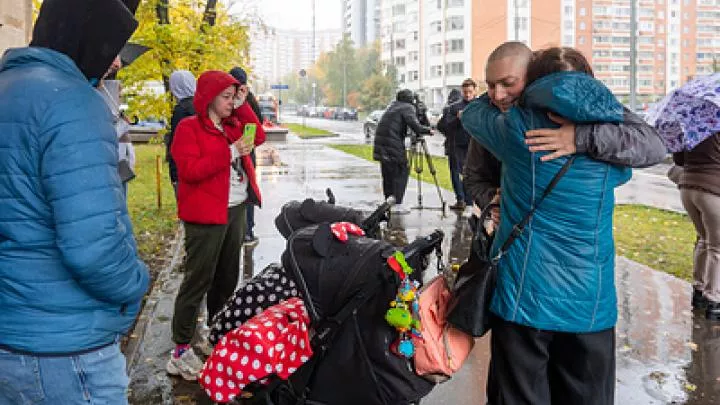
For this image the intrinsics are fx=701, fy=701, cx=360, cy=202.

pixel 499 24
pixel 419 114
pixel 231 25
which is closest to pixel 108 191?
pixel 419 114

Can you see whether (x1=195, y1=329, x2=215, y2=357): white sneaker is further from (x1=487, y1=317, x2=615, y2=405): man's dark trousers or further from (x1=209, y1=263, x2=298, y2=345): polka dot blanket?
(x1=487, y1=317, x2=615, y2=405): man's dark trousers

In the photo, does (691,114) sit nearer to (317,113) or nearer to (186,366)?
(186,366)

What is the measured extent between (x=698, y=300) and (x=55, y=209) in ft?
19.3

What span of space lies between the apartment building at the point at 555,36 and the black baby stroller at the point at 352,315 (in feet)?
290

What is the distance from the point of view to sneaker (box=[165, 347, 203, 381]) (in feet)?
15.5

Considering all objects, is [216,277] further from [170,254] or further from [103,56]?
[170,254]

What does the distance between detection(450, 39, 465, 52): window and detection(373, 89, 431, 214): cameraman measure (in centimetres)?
9250

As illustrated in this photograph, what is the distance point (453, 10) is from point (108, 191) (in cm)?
10433

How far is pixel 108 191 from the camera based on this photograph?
85.3 inches

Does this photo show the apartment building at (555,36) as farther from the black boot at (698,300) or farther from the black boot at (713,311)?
the black boot at (713,311)

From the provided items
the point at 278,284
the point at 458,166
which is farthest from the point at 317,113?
the point at 278,284

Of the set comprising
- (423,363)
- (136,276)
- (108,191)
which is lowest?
(423,363)

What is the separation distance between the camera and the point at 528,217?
2883mm

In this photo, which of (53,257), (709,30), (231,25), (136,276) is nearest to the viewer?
(53,257)
